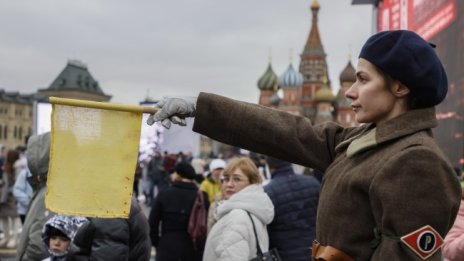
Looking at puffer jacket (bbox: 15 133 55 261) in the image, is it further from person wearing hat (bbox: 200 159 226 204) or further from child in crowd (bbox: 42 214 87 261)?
person wearing hat (bbox: 200 159 226 204)

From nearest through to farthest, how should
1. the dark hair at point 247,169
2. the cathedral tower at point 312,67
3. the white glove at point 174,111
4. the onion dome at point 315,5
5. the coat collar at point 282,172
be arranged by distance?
the white glove at point 174,111 < the dark hair at point 247,169 < the coat collar at point 282,172 < the cathedral tower at point 312,67 < the onion dome at point 315,5

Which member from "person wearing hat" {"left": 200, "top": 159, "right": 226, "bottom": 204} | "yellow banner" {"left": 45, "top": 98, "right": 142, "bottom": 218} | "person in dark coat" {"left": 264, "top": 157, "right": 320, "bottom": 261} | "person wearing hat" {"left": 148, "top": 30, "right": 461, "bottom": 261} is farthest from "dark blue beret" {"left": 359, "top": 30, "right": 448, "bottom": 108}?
"person wearing hat" {"left": 200, "top": 159, "right": 226, "bottom": 204}

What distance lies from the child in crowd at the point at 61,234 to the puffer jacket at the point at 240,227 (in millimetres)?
996

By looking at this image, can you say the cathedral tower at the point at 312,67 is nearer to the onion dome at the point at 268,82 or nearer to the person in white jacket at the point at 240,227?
the onion dome at the point at 268,82

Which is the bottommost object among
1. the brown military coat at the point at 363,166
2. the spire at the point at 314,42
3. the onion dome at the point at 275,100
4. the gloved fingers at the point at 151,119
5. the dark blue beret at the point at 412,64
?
the onion dome at the point at 275,100

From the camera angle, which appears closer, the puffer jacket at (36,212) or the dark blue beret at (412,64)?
the dark blue beret at (412,64)

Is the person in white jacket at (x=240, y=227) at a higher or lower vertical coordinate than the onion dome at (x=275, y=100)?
higher

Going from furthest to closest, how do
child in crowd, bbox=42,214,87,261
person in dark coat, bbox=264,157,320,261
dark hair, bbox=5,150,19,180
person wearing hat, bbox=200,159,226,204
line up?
dark hair, bbox=5,150,19,180 → person wearing hat, bbox=200,159,226,204 → person in dark coat, bbox=264,157,320,261 → child in crowd, bbox=42,214,87,261

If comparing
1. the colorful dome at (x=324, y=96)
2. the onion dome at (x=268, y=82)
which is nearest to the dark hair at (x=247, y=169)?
the colorful dome at (x=324, y=96)

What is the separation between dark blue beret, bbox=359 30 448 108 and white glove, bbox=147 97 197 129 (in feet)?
2.23

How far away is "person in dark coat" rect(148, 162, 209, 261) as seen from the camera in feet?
21.4

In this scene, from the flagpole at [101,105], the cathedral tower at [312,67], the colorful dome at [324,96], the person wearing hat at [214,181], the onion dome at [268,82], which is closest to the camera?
the flagpole at [101,105]

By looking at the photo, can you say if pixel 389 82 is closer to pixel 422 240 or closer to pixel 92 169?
pixel 422 240

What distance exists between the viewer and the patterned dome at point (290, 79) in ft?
247
